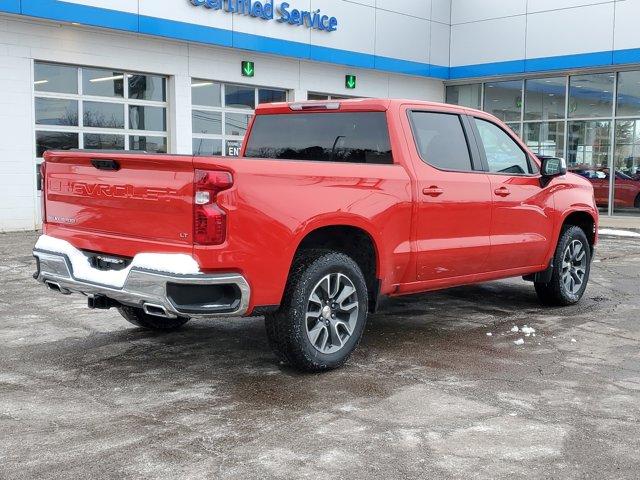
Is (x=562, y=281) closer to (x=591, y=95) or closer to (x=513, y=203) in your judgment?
(x=513, y=203)

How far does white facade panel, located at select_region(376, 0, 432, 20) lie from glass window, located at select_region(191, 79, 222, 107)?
18.5 feet

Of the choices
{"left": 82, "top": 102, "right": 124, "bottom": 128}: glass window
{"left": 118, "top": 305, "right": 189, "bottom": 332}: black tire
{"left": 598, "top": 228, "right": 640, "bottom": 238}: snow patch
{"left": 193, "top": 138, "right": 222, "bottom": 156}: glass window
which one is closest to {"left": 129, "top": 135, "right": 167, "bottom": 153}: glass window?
{"left": 82, "top": 102, "right": 124, "bottom": 128}: glass window

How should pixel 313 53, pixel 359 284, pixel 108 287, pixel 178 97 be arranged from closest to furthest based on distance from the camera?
pixel 108 287, pixel 359 284, pixel 178 97, pixel 313 53

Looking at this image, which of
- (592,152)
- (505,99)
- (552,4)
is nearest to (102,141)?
(505,99)

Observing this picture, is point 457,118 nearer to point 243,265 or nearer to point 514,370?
point 514,370

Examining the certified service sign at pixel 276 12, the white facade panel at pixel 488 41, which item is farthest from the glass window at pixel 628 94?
the certified service sign at pixel 276 12

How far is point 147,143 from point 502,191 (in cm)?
1133

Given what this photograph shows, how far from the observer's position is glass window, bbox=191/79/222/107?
56.0ft

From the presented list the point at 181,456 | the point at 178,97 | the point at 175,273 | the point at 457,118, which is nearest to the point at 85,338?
the point at 175,273

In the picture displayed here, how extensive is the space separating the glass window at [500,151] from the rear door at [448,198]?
201 millimetres

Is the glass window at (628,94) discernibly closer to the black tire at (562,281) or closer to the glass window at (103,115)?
the glass window at (103,115)

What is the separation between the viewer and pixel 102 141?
50.8 feet

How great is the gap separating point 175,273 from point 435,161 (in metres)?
2.52

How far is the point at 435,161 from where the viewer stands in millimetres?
6012
